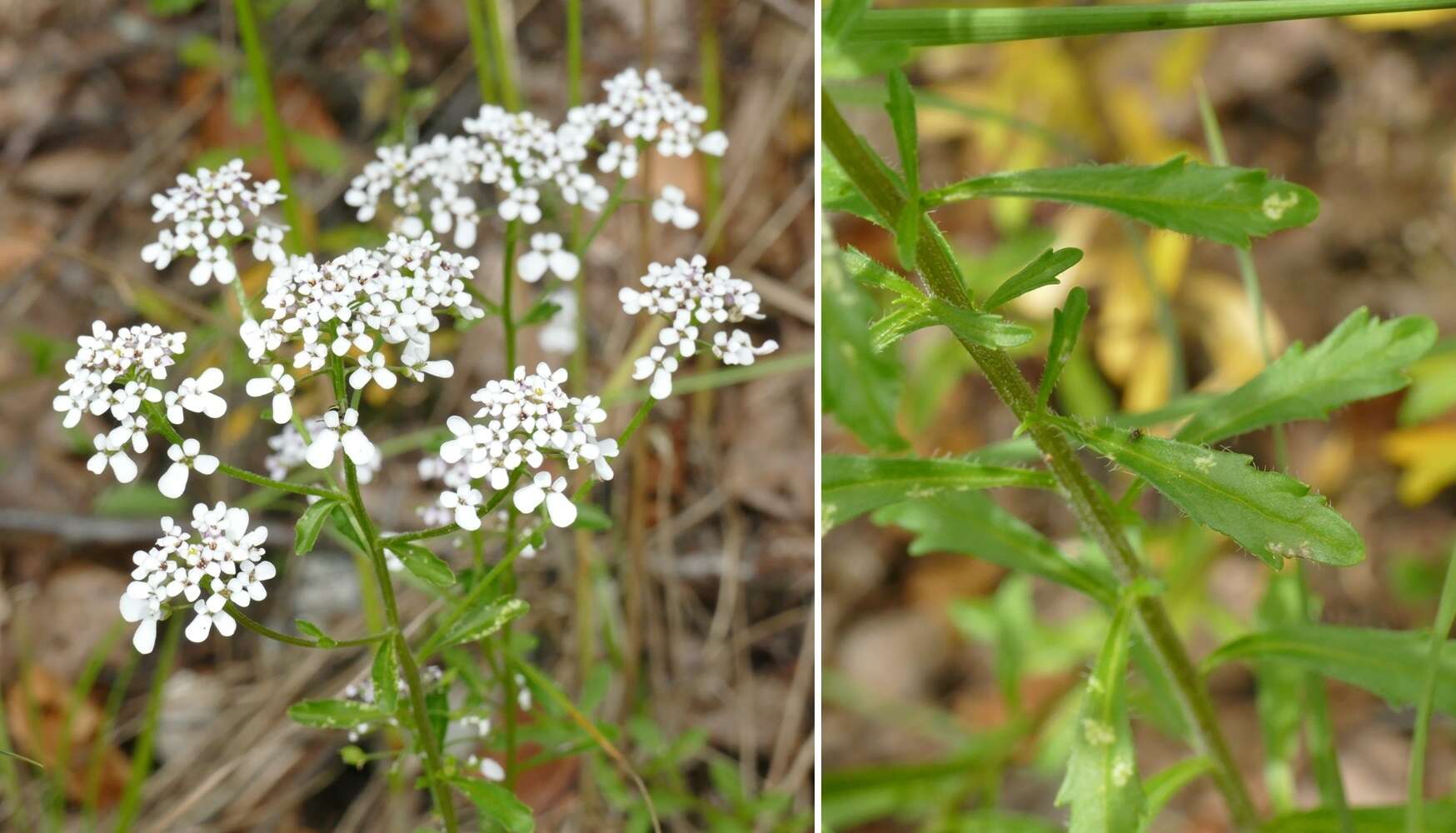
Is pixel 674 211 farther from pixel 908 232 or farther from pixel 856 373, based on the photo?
pixel 908 232

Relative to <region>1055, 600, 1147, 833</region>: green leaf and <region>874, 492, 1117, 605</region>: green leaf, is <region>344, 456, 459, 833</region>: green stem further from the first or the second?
<region>1055, 600, 1147, 833</region>: green leaf

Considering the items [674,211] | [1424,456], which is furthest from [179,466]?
[1424,456]

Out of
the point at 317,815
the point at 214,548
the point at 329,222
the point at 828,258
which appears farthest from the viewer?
the point at 329,222

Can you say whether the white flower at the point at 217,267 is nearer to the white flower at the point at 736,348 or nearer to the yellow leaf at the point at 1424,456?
the white flower at the point at 736,348

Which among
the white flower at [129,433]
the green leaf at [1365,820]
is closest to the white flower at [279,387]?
the white flower at [129,433]

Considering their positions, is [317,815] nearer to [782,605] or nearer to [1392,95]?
[782,605]

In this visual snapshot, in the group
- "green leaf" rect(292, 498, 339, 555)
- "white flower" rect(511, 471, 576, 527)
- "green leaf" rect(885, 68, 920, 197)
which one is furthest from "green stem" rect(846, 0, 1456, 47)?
"green leaf" rect(292, 498, 339, 555)

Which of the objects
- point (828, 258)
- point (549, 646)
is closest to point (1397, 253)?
point (828, 258)
